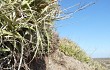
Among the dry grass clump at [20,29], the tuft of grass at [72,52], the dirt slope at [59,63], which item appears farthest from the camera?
the tuft of grass at [72,52]

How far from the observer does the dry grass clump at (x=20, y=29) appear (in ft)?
12.2

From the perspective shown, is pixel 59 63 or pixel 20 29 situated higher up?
pixel 20 29

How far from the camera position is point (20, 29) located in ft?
12.8

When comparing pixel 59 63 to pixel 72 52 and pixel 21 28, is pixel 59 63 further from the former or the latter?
pixel 21 28

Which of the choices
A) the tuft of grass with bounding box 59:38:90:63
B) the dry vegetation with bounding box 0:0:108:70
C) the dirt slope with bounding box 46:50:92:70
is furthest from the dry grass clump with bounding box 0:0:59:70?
the tuft of grass with bounding box 59:38:90:63

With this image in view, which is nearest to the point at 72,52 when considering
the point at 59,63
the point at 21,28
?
the point at 59,63

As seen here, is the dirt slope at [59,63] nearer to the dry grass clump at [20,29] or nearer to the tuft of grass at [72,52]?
the tuft of grass at [72,52]

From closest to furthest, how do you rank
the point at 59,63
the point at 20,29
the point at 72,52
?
the point at 20,29, the point at 59,63, the point at 72,52

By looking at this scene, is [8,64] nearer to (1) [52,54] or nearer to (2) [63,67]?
(1) [52,54]

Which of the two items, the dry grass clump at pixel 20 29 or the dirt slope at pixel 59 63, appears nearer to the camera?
the dry grass clump at pixel 20 29

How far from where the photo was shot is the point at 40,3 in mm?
4340

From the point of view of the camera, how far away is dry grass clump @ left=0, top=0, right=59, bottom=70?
3723mm

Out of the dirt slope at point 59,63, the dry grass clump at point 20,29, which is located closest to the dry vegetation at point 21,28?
the dry grass clump at point 20,29

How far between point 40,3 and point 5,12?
75 cm
